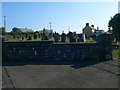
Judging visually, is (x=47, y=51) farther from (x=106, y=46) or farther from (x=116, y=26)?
(x=116, y=26)

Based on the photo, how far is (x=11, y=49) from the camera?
44.0 feet

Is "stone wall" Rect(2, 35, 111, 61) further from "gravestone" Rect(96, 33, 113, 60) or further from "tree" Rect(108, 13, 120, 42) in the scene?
"tree" Rect(108, 13, 120, 42)

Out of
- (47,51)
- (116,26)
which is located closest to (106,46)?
(47,51)

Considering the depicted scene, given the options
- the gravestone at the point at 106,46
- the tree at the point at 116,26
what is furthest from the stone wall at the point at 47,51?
A: the tree at the point at 116,26

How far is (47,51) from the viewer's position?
43.9ft

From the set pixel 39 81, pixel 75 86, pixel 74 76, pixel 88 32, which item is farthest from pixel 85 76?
pixel 88 32

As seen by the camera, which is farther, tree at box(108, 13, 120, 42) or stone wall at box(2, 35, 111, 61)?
tree at box(108, 13, 120, 42)

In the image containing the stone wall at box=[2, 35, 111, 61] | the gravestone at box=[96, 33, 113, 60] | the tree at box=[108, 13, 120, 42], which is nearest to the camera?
the gravestone at box=[96, 33, 113, 60]

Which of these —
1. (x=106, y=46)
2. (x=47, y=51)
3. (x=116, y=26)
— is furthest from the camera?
(x=116, y=26)

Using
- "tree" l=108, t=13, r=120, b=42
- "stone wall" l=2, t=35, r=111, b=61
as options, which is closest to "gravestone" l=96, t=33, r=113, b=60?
"stone wall" l=2, t=35, r=111, b=61

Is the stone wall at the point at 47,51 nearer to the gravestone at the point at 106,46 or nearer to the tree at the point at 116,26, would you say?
the gravestone at the point at 106,46

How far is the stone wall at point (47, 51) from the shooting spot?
43.8ft

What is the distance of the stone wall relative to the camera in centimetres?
1335

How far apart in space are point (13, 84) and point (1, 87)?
0.55m
